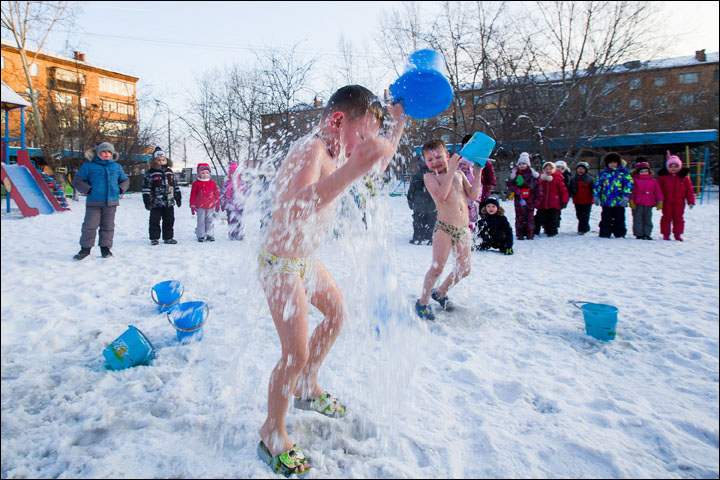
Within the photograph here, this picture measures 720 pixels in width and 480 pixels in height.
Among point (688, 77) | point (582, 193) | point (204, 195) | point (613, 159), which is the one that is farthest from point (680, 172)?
point (688, 77)

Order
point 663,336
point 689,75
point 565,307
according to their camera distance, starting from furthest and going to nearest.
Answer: point 689,75 < point 565,307 < point 663,336

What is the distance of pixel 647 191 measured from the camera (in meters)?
8.29

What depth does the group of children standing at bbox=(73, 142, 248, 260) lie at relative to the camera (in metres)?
6.16

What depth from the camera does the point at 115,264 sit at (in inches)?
224

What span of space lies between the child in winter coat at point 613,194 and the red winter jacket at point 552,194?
649 mm

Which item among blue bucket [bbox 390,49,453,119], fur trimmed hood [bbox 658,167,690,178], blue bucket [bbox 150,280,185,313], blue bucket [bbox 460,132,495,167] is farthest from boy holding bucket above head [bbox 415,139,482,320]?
fur trimmed hood [bbox 658,167,690,178]

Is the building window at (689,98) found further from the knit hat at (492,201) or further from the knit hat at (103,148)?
the knit hat at (103,148)

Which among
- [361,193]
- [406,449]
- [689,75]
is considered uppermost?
[689,75]

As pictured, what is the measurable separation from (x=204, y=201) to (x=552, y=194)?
7599 mm

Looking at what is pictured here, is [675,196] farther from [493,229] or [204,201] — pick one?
[204,201]

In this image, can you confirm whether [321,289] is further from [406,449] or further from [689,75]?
[689,75]

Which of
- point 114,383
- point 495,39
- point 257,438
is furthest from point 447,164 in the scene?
point 495,39

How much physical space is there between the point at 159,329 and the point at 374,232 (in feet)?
6.64

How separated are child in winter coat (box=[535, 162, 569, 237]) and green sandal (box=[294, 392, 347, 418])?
806cm
